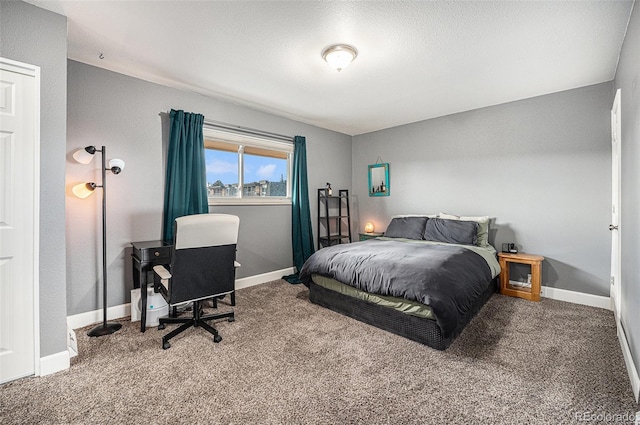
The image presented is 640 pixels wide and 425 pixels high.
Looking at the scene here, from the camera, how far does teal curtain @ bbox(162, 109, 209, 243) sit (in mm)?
3189

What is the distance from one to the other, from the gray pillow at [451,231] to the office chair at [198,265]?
278 centimetres

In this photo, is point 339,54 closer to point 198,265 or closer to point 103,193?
point 198,265

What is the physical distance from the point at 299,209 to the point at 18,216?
310 centimetres

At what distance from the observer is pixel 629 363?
1.90 m

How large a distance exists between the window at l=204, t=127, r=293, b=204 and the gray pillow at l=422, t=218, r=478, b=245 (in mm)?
2181

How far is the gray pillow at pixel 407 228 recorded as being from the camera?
4.16 m

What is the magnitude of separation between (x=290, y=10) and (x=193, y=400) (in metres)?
2.61

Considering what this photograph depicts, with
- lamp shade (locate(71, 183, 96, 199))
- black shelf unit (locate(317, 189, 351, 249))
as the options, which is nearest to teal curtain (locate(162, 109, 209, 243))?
lamp shade (locate(71, 183, 96, 199))

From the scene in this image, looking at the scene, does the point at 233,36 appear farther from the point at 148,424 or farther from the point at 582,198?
the point at 582,198

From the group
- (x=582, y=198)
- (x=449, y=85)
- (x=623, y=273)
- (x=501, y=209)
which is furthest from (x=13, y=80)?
(x=582, y=198)

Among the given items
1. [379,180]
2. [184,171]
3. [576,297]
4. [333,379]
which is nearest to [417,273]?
[333,379]

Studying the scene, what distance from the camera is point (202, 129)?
11.3 ft

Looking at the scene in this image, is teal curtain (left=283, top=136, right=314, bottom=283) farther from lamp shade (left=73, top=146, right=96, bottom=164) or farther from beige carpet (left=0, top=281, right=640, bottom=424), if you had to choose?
lamp shade (left=73, top=146, right=96, bottom=164)

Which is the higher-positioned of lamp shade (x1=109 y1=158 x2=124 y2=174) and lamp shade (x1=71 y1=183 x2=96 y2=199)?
lamp shade (x1=109 y1=158 x2=124 y2=174)
